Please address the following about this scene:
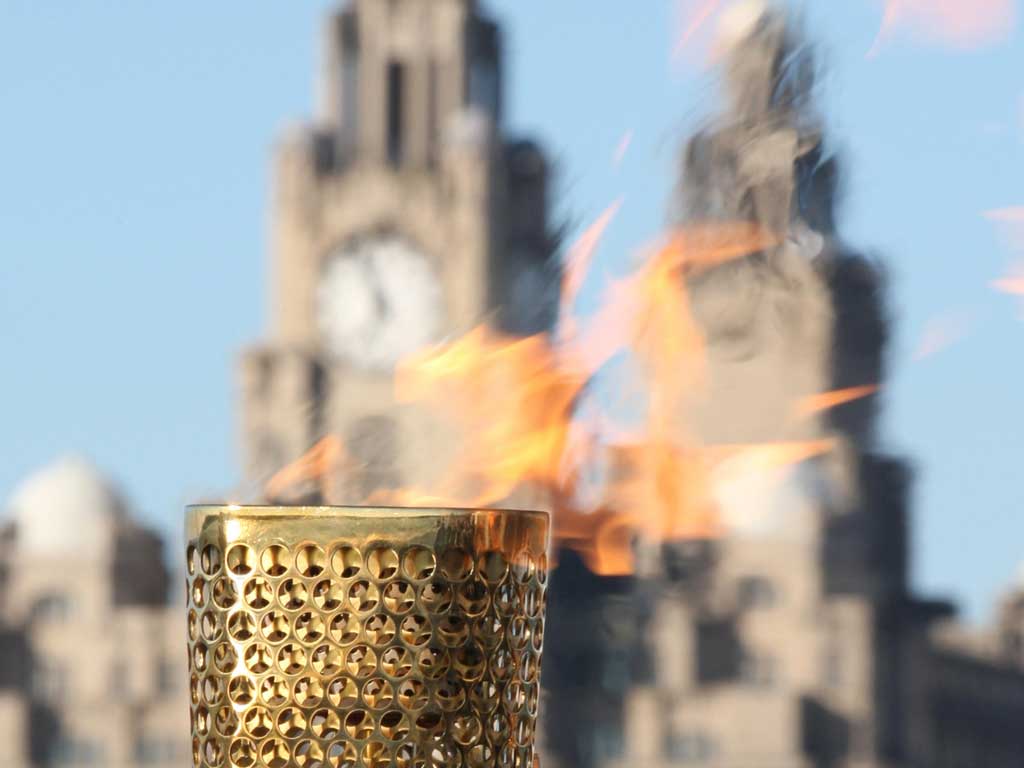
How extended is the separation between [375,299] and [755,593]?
→ 12.1 meters

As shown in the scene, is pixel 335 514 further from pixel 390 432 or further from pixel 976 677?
pixel 976 677

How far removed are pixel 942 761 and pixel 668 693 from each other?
277 inches

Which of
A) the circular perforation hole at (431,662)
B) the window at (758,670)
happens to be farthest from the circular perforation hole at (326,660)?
the window at (758,670)

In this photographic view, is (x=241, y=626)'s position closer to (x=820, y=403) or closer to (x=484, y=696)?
(x=484, y=696)

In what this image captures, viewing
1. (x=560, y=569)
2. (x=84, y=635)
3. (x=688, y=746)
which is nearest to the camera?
(x=560, y=569)

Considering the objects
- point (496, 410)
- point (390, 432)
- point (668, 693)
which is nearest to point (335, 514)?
point (496, 410)

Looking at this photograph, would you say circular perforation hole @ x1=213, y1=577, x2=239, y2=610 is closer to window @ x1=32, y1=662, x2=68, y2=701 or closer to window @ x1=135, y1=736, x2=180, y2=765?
window @ x1=135, y1=736, x2=180, y2=765

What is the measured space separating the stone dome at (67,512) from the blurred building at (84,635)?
0.8 inches

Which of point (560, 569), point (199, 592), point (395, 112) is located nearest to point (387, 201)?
point (395, 112)

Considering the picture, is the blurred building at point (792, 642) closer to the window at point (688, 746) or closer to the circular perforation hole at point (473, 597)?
the window at point (688, 746)

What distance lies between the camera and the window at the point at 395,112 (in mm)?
57938

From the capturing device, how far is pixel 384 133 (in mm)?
57812

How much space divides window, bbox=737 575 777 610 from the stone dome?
12.1m

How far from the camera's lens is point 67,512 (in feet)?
171
